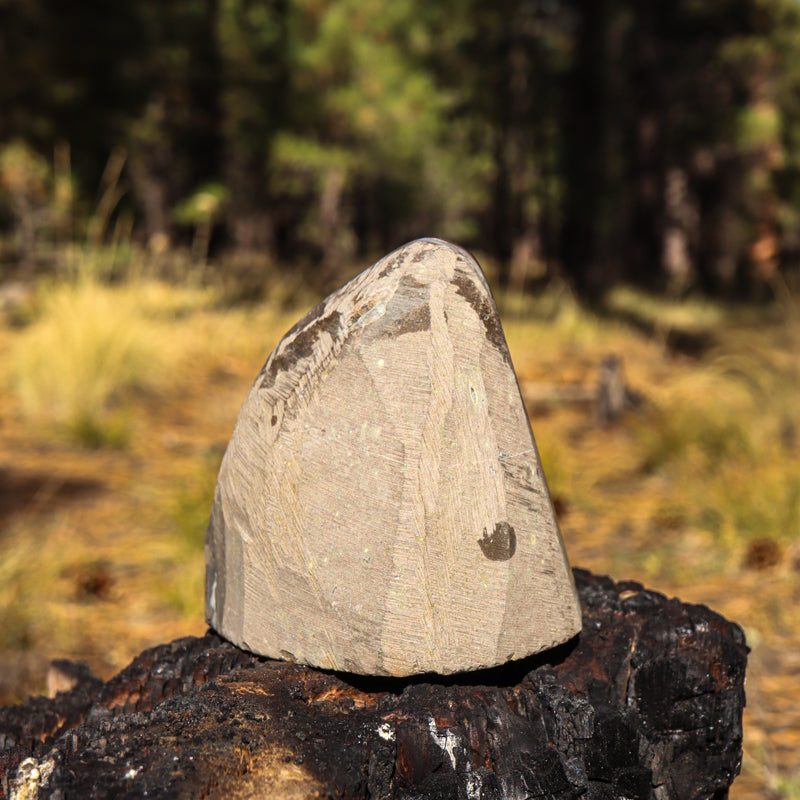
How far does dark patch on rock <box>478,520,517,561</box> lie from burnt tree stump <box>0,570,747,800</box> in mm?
256

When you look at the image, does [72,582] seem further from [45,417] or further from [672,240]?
[672,240]

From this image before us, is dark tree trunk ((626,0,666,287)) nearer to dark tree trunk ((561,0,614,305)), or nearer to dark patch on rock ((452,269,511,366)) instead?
dark tree trunk ((561,0,614,305))

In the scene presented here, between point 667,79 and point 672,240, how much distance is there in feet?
10.8

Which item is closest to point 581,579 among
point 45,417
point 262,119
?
point 45,417

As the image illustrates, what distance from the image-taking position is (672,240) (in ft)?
55.8

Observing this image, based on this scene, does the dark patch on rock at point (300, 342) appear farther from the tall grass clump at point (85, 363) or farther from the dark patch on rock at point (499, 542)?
the tall grass clump at point (85, 363)

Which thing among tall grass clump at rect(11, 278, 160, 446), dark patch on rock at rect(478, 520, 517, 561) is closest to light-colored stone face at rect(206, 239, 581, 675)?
dark patch on rock at rect(478, 520, 517, 561)

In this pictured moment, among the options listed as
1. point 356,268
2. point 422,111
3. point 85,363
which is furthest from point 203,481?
point 422,111

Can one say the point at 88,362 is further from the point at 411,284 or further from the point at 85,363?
the point at 411,284

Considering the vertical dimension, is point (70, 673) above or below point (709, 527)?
above

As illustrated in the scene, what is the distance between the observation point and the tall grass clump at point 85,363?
5.30 meters

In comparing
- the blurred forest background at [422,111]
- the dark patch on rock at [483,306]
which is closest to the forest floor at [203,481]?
the dark patch on rock at [483,306]

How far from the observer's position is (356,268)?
1493cm

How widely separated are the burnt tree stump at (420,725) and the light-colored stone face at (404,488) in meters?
0.10
